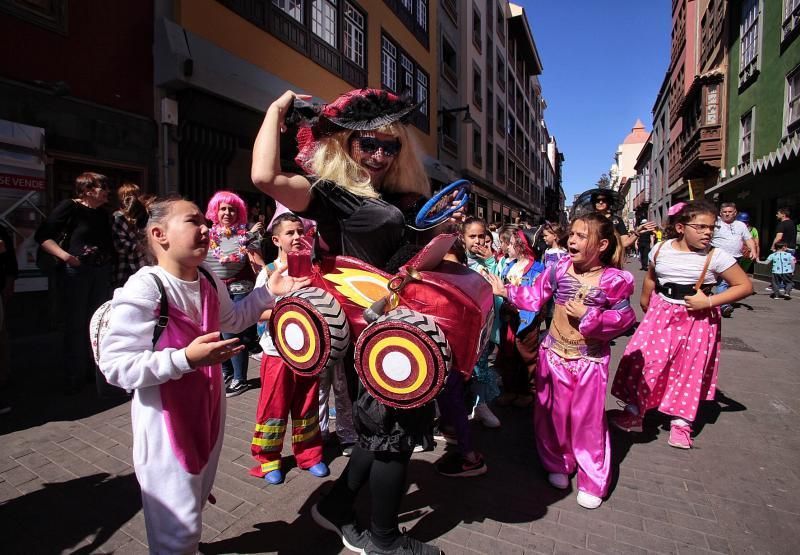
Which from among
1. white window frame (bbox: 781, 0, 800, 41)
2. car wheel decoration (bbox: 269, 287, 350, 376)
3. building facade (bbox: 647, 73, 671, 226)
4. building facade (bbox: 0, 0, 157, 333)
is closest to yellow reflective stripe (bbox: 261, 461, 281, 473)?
car wheel decoration (bbox: 269, 287, 350, 376)

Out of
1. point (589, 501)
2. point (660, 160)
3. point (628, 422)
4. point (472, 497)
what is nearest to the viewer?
point (589, 501)

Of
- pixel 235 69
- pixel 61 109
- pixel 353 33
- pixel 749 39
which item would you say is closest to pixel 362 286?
pixel 61 109

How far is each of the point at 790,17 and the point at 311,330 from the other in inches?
747

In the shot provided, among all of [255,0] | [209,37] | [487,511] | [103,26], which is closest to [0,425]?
[487,511]

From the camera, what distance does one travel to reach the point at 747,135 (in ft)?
58.9

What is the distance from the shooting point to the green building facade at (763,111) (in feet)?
45.0

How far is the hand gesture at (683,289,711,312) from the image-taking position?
323 cm

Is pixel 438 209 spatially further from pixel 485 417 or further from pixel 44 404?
pixel 44 404

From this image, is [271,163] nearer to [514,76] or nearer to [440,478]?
[440,478]

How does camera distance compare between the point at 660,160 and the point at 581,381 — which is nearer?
the point at 581,381

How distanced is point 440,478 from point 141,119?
280 inches

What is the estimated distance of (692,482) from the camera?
2807 millimetres

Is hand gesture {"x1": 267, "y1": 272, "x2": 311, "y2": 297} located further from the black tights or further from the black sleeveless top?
the black tights

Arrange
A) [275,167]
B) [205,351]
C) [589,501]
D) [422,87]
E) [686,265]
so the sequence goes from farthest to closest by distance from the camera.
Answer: [422,87], [686,265], [589,501], [275,167], [205,351]
